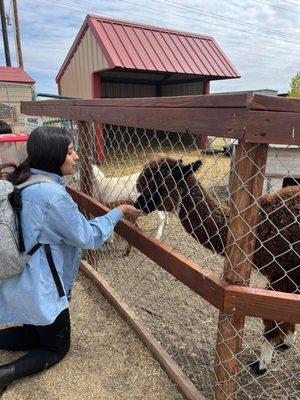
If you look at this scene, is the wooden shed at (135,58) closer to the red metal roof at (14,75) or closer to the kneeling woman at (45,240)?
the red metal roof at (14,75)

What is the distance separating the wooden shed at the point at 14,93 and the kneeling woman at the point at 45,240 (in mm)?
8722

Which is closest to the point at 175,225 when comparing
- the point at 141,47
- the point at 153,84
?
the point at 141,47

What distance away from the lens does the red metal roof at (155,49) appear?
1006 cm

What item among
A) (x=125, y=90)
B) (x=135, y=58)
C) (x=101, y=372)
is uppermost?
(x=135, y=58)

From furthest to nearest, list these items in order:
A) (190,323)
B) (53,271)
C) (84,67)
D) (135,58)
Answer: (84,67)
(135,58)
(190,323)
(53,271)

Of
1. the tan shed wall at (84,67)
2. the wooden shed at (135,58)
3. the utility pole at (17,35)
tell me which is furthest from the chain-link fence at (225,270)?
the utility pole at (17,35)

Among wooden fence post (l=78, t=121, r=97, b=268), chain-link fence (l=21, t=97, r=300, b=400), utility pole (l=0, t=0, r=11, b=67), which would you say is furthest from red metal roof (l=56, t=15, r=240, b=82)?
utility pole (l=0, t=0, r=11, b=67)

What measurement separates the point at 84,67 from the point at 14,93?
5523 mm

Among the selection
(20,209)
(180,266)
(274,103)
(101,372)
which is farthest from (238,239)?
(101,372)

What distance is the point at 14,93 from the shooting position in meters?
15.1

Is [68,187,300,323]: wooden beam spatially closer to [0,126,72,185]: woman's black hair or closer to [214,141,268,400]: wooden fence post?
[214,141,268,400]: wooden fence post

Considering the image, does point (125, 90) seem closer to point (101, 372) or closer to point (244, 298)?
point (101, 372)

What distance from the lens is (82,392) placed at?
2.19 metres

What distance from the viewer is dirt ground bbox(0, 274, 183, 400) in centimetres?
217
